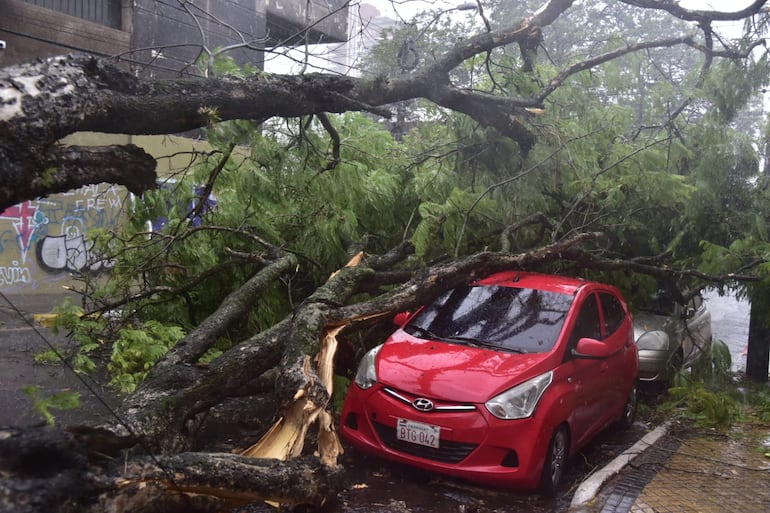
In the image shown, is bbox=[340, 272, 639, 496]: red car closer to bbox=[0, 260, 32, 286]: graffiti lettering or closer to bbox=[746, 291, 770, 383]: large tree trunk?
bbox=[746, 291, 770, 383]: large tree trunk

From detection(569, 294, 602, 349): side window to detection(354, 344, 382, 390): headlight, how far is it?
1.64 metres

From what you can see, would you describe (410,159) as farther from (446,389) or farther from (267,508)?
(267,508)

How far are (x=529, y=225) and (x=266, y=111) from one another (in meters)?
4.26

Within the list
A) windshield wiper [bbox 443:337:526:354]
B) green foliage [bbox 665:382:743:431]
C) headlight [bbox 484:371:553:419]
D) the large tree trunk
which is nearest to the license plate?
headlight [bbox 484:371:553:419]

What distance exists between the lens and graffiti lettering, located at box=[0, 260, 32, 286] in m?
13.5

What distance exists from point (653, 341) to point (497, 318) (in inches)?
135

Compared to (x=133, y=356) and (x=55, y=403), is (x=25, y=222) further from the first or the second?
(x=55, y=403)

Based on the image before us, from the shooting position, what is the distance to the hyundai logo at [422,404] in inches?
191

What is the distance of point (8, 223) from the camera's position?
44.6 feet

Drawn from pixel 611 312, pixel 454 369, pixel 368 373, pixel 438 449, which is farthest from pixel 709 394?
pixel 368 373

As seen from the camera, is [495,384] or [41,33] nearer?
[495,384]

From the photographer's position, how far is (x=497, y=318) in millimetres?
5930

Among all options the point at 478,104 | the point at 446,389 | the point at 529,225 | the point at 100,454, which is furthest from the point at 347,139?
the point at 100,454

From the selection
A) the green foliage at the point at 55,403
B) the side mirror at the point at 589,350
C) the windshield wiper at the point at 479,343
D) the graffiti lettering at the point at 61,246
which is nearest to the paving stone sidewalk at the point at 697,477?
the side mirror at the point at 589,350
